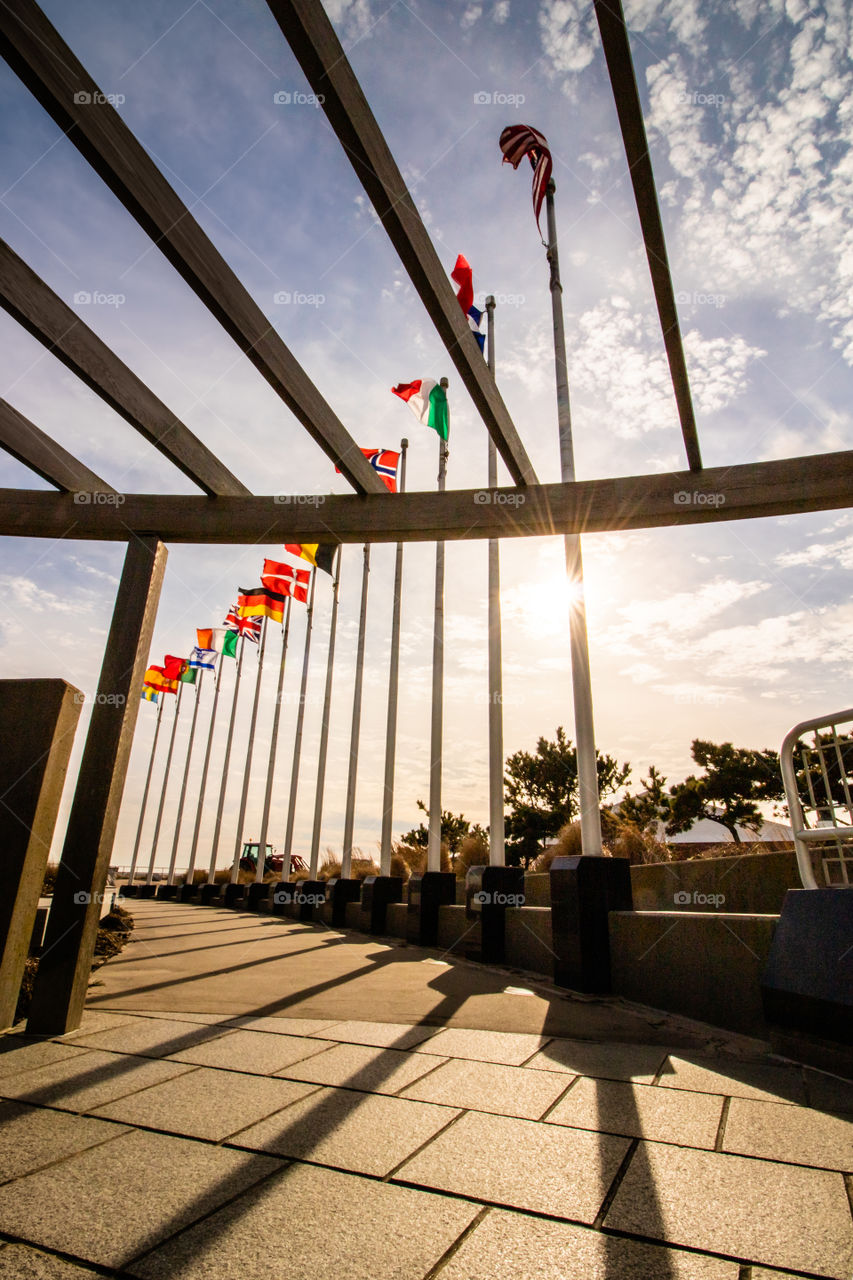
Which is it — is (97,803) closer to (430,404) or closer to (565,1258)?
(565,1258)

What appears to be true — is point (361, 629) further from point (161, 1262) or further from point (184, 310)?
point (161, 1262)

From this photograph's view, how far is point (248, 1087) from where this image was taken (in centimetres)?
267


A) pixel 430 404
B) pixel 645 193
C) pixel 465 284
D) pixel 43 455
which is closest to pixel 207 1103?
pixel 43 455

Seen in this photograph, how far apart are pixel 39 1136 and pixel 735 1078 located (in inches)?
113

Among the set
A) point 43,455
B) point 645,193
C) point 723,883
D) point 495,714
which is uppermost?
point 645,193

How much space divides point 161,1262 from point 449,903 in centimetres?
851

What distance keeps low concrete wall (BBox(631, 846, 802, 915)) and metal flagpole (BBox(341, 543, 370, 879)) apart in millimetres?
7066

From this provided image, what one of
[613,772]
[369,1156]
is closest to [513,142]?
[369,1156]

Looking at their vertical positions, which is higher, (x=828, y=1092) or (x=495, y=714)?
(x=495, y=714)

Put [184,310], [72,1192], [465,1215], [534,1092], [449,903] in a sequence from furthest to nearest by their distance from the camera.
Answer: [449,903]
[184,310]
[534,1092]
[72,1192]
[465,1215]

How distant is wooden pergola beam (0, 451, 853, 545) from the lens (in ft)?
14.8

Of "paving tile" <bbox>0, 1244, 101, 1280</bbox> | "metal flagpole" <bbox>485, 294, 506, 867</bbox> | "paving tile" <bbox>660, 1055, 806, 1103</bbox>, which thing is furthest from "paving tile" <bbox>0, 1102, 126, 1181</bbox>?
"metal flagpole" <bbox>485, 294, 506, 867</bbox>

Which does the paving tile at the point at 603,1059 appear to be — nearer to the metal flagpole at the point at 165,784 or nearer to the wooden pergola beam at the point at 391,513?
the wooden pergola beam at the point at 391,513

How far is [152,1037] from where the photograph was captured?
3.54 metres
